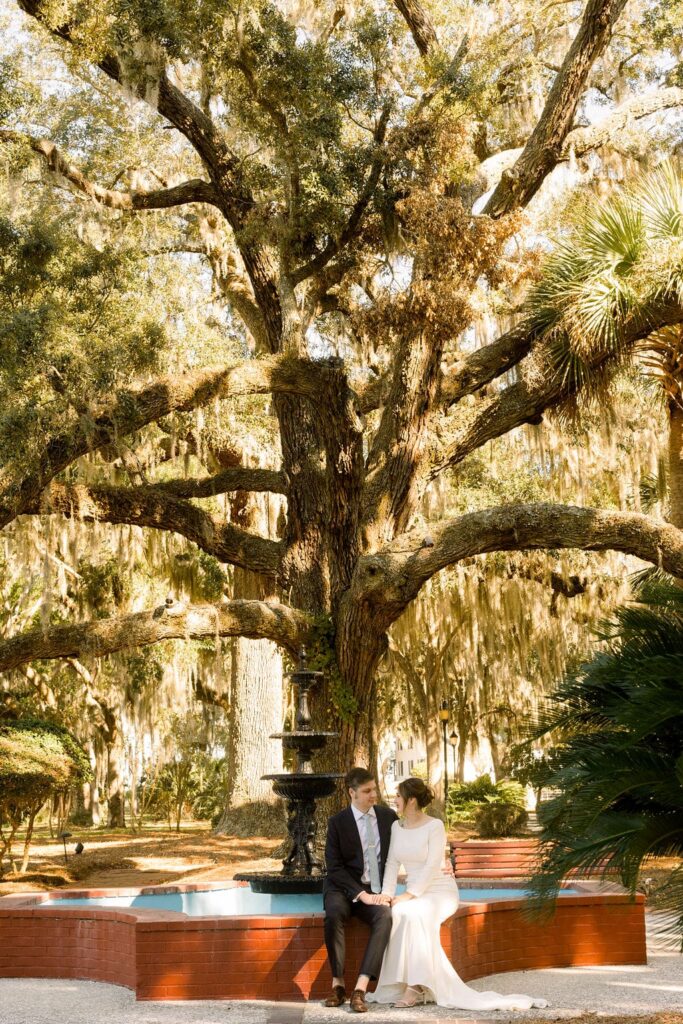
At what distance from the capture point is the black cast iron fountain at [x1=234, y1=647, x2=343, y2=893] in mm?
8156

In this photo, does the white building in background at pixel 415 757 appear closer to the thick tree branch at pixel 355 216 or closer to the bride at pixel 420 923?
the thick tree branch at pixel 355 216

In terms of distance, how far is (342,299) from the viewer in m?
14.0

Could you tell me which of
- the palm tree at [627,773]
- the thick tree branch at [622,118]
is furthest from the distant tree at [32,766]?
the thick tree branch at [622,118]

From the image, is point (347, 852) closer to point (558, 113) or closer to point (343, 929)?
point (343, 929)

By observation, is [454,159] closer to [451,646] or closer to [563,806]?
[563,806]

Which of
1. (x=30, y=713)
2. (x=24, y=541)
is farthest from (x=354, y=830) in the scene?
(x=30, y=713)

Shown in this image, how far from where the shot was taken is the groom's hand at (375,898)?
647 centimetres

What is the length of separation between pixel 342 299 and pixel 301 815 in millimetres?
7314

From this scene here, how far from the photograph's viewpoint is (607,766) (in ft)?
17.6

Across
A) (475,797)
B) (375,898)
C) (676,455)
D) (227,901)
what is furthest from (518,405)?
(475,797)

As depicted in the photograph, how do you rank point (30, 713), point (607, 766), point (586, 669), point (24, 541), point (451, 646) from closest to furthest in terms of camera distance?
1. point (607, 766)
2. point (586, 669)
3. point (24, 541)
4. point (451, 646)
5. point (30, 713)

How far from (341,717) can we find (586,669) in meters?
5.76

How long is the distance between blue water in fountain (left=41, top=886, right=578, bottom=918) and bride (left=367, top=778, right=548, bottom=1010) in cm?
220

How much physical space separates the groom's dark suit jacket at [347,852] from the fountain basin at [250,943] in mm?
307
